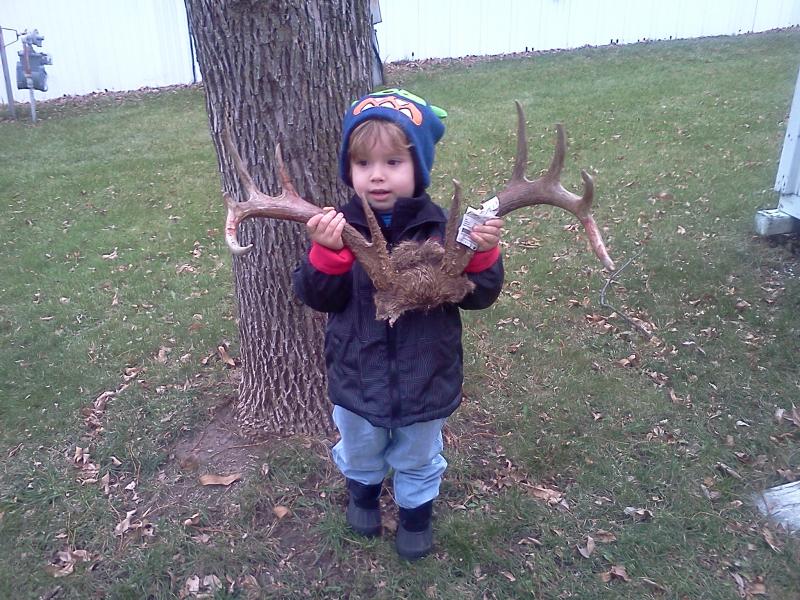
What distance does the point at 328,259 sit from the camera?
2.35 metres

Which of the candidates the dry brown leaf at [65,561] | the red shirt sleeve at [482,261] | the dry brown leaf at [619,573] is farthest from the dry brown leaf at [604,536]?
Answer: the dry brown leaf at [65,561]

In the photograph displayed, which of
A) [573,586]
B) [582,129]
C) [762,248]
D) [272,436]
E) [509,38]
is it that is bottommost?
[573,586]

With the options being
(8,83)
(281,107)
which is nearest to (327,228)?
(281,107)

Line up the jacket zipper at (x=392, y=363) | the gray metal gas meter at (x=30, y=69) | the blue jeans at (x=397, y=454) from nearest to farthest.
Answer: the jacket zipper at (x=392, y=363) → the blue jeans at (x=397, y=454) → the gray metal gas meter at (x=30, y=69)

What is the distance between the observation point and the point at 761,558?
299cm

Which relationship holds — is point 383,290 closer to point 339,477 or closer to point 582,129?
point 339,477

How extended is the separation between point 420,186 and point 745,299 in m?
3.41

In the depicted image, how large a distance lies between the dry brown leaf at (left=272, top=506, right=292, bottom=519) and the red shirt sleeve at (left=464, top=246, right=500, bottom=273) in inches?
63.2

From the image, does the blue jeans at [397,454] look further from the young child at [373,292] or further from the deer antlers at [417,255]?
the deer antlers at [417,255]

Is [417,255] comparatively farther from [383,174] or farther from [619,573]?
[619,573]

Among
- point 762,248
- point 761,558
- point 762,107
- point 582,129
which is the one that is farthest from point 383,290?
point 762,107

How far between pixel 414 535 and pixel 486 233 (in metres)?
1.48

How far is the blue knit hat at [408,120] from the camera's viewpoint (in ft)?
7.50

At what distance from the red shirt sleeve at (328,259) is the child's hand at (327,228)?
0.06 meters
